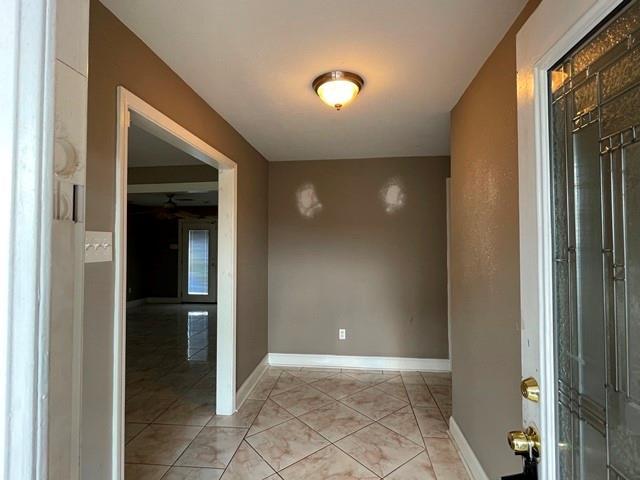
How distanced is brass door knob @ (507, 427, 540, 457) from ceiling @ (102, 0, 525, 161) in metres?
1.50

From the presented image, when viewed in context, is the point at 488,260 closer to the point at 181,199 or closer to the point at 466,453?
the point at 466,453

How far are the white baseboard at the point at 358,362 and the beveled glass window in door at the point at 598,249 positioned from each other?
2967 millimetres

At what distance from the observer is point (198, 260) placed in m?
8.82

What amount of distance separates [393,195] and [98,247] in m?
2.94

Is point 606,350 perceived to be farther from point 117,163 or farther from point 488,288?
point 117,163

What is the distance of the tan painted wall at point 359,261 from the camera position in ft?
11.7

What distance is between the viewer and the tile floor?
6.54ft

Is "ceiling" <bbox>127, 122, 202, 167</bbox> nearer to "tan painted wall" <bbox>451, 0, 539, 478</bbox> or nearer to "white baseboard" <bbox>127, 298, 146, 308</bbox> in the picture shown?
"tan painted wall" <bbox>451, 0, 539, 478</bbox>

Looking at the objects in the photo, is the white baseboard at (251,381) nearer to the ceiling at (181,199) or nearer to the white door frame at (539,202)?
the white door frame at (539,202)

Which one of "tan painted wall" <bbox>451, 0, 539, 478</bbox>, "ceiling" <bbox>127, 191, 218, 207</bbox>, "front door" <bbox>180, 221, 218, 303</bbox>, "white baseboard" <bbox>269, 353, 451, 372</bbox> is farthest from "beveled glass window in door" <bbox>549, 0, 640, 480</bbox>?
"front door" <bbox>180, 221, 218, 303</bbox>

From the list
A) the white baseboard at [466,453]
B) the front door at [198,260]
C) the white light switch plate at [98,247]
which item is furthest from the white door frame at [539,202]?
the front door at [198,260]

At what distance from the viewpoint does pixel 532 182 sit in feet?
2.72

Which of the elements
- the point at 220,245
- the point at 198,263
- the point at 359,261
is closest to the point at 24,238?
the point at 220,245

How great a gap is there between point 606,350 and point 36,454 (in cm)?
100
